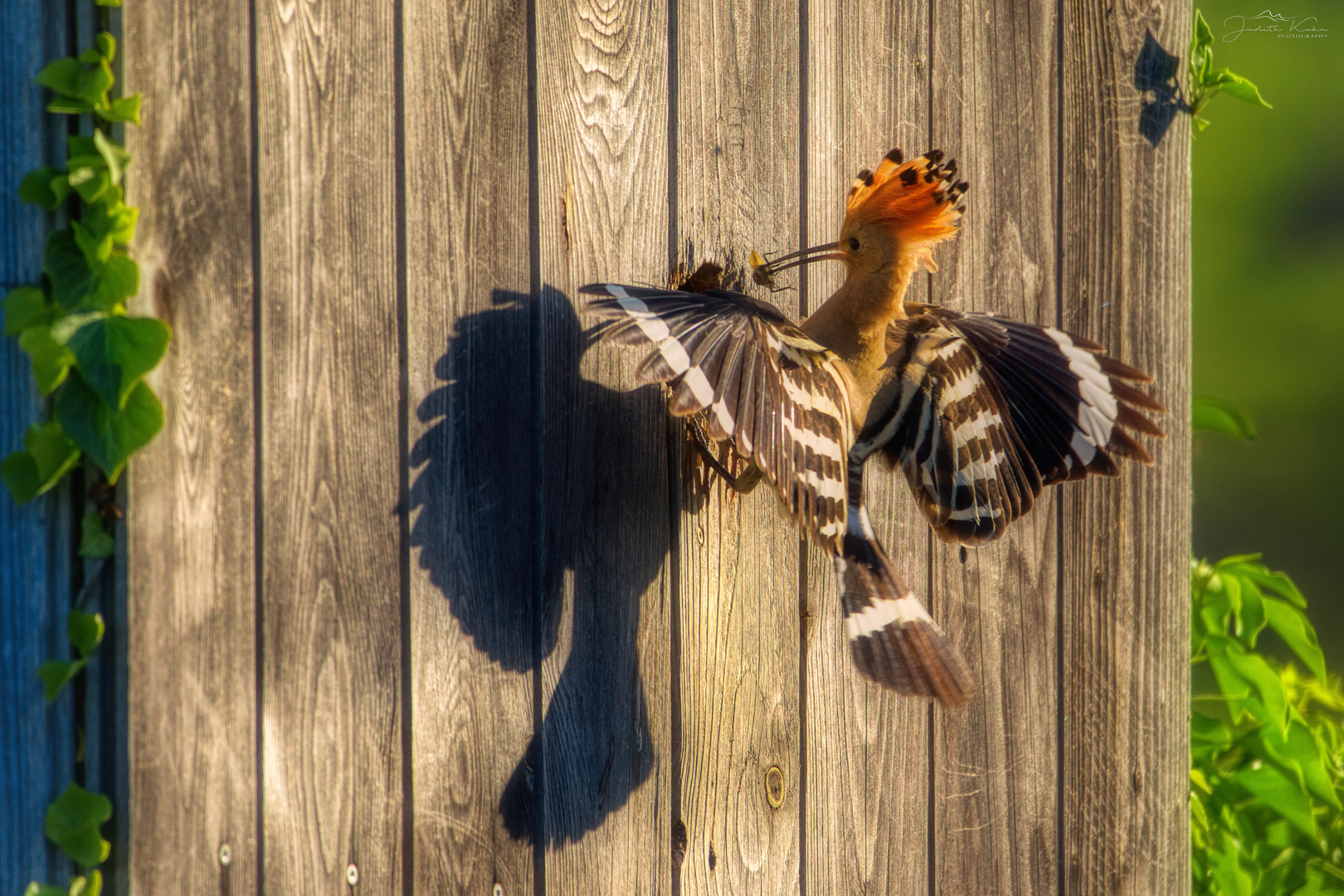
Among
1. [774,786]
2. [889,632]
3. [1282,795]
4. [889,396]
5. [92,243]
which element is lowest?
[1282,795]

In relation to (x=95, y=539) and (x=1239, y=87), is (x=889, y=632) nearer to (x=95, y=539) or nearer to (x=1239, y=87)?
(x=95, y=539)

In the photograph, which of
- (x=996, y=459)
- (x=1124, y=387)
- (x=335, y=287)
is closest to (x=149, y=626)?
(x=335, y=287)

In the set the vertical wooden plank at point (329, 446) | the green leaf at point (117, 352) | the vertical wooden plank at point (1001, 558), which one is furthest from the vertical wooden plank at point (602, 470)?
the vertical wooden plank at point (1001, 558)

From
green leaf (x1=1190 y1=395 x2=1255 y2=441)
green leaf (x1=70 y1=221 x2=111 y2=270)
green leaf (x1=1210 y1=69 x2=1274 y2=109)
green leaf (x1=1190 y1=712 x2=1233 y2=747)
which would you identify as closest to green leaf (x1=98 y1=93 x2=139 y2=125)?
green leaf (x1=70 y1=221 x2=111 y2=270)

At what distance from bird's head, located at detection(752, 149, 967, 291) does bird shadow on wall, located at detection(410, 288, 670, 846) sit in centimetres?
35

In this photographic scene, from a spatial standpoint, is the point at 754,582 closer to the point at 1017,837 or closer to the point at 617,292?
the point at 617,292

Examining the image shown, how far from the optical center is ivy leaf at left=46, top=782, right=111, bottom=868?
1012 millimetres

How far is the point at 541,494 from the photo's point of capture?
1383 millimetres

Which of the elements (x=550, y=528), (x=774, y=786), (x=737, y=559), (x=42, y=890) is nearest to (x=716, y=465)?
(x=737, y=559)

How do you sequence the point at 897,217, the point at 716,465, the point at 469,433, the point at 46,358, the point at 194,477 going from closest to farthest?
the point at 46,358 < the point at 194,477 < the point at 469,433 < the point at 897,217 < the point at 716,465

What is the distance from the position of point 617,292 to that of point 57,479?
0.59 meters

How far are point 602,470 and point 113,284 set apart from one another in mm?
641

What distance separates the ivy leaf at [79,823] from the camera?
1.01 meters

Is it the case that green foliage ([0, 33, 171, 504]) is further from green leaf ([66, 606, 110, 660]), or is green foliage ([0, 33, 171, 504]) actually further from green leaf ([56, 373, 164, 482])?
green leaf ([66, 606, 110, 660])
